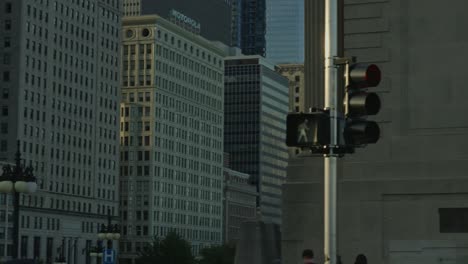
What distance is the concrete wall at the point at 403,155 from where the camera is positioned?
Answer: 82.3 ft

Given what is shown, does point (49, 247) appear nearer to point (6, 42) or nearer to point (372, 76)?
point (6, 42)

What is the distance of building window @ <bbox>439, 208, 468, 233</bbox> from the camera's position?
24.7 meters

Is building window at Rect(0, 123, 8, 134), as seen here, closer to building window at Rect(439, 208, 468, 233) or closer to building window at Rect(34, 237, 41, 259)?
building window at Rect(34, 237, 41, 259)

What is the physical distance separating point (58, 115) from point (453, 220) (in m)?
163

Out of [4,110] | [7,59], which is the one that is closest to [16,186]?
[4,110]

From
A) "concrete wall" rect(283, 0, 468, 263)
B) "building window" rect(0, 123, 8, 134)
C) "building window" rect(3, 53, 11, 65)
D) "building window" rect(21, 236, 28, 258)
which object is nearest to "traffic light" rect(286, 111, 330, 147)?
"concrete wall" rect(283, 0, 468, 263)

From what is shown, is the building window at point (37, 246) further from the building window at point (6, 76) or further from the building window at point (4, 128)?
the building window at point (6, 76)

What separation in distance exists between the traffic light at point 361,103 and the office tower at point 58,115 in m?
158

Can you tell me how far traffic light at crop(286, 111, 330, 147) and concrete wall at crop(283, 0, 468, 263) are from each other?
11.8 metres

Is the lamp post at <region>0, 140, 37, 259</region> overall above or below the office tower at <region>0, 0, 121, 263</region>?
below

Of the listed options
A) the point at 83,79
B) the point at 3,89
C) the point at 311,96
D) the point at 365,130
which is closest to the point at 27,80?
the point at 3,89

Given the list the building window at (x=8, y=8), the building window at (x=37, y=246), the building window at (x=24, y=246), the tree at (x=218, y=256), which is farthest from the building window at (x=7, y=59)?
the tree at (x=218, y=256)

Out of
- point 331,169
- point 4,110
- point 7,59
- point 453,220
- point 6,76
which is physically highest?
point 7,59

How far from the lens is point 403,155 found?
84.8 ft
